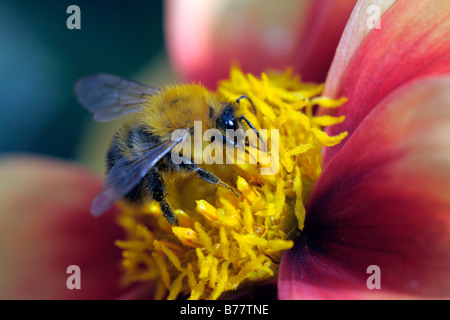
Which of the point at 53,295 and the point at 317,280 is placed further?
the point at 53,295

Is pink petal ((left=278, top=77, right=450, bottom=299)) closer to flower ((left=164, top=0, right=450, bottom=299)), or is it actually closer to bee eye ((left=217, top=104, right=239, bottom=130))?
flower ((left=164, top=0, right=450, bottom=299))

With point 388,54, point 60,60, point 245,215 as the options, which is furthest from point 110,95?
point 60,60

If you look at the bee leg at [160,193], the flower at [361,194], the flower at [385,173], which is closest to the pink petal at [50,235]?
the flower at [361,194]

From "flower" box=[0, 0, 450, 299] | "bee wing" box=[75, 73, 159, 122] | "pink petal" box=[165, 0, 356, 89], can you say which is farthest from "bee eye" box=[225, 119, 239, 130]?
"pink petal" box=[165, 0, 356, 89]

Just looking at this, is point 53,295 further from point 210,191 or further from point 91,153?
point 91,153

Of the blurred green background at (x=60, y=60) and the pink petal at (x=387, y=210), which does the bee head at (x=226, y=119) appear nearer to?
the pink petal at (x=387, y=210)

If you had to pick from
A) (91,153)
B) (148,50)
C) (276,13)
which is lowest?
(91,153)

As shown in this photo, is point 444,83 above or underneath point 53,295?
above
